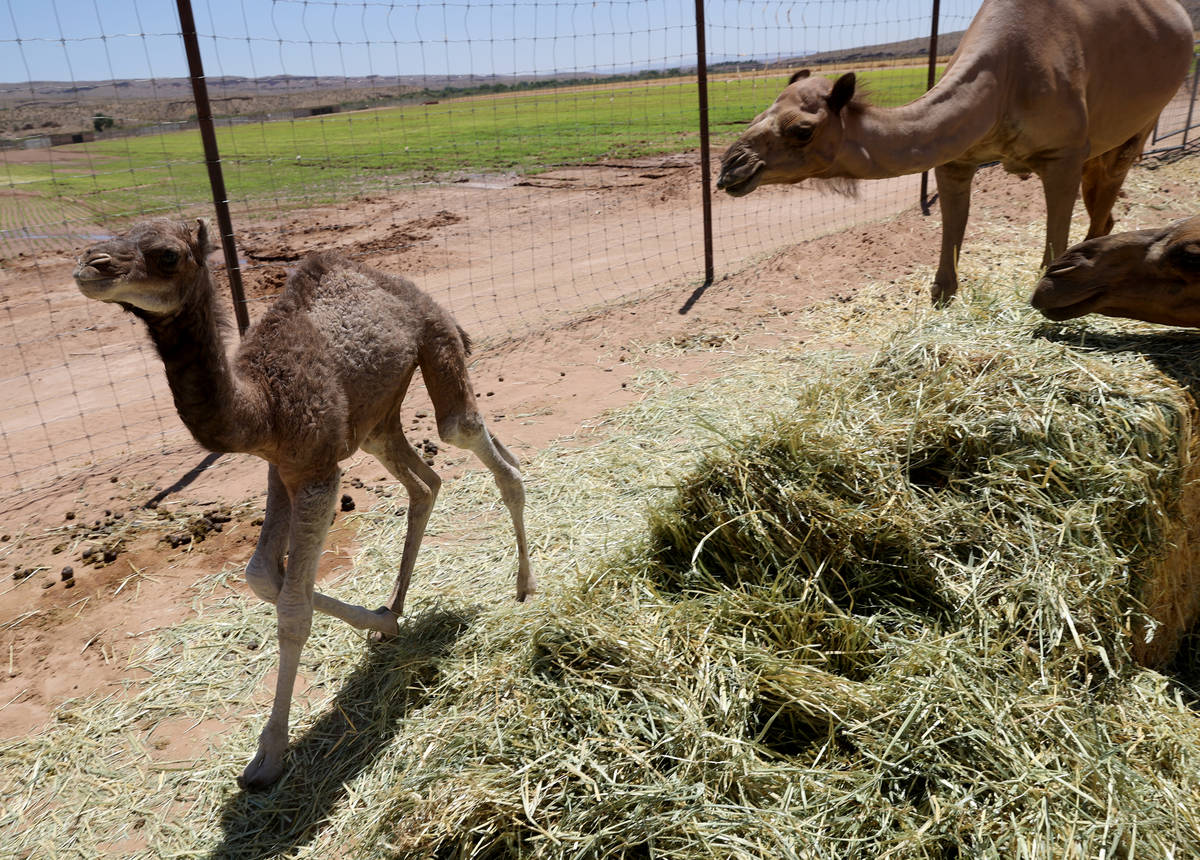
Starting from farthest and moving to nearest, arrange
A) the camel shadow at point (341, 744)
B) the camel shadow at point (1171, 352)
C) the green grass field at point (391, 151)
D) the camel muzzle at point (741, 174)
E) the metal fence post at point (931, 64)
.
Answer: the green grass field at point (391, 151)
the metal fence post at point (931, 64)
the camel muzzle at point (741, 174)
the camel shadow at point (1171, 352)
the camel shadow at point (341, 744)

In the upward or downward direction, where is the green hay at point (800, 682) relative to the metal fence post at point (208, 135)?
downward

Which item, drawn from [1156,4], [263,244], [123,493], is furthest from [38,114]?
[1156,4]

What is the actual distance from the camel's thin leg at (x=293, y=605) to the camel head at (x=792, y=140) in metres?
2.97

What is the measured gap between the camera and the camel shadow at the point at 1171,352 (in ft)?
10.5

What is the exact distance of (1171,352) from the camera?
133 inches

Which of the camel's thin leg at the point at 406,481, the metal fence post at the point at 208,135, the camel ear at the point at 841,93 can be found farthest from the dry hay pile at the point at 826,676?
the metal fence post at the point at 208,135

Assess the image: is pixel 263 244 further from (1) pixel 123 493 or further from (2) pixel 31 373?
(1) pixel 123 493

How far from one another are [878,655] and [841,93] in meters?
3.44

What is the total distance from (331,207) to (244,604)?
39.6 ft

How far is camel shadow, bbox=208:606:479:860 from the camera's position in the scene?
293cm

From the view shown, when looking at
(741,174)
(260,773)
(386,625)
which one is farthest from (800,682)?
(741,174)

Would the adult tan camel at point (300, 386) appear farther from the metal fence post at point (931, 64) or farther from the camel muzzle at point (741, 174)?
the metal fence post at point (931, 64)

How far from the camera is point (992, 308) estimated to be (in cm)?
404

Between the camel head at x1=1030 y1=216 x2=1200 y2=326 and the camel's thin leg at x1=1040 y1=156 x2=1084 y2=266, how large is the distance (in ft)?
8.33
